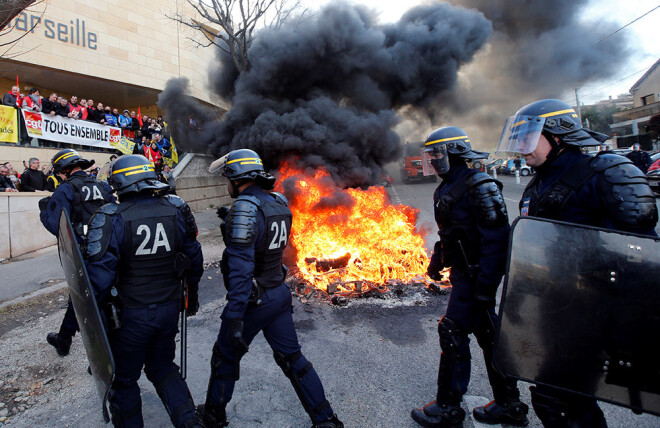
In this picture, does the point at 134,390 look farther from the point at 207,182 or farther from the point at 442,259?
the point at 207,182

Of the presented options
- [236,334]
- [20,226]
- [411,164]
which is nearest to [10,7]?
[20,226]

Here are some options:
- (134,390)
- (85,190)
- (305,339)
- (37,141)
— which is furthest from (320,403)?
(37,141)

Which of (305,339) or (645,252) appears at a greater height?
(645,252)

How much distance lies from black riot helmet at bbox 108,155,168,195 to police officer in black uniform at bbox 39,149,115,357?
5.09ft

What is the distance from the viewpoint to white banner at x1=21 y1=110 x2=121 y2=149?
9477 millimetres

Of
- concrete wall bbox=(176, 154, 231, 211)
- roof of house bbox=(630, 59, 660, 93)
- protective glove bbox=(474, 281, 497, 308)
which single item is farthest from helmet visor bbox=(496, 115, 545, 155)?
roof of house bbox=(630, 59, 660, 93)

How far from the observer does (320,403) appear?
2324 mm

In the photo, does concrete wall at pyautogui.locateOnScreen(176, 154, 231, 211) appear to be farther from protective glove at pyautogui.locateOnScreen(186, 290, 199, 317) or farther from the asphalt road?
protective glove at pyautogui.locateOnScreen(186, 290, 199, 317)

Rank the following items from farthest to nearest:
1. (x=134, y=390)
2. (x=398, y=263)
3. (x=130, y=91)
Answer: (x=130, y=91) < (x=398, y=263) < (x=134, y=390)

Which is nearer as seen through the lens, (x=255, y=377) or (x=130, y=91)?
(x=255, y=377)

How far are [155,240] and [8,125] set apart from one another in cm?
970

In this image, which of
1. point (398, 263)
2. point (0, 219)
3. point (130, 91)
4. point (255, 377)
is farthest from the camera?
point (130, 91)

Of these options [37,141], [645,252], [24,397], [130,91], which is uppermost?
[130,91]

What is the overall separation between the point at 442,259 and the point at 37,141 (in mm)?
11616
